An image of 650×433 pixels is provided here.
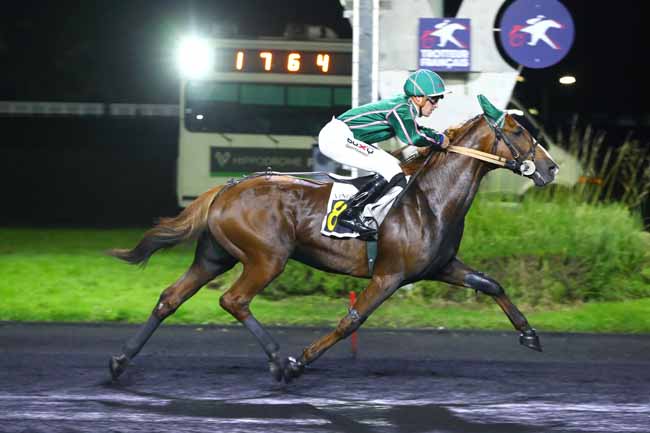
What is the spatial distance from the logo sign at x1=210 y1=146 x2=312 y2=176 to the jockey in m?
12.5

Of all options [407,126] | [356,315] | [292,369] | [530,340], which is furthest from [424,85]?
[292,369]

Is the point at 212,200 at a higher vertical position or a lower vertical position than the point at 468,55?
lower

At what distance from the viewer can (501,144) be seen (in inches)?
340

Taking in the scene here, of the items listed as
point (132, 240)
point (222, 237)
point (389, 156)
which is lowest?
point (132, 240)

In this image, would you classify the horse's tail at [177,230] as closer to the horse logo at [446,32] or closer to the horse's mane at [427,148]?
the horse's mane at [427,148]

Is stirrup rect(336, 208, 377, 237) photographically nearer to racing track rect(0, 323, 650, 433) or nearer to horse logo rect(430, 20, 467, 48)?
racing track rect(0, 323, 650, 433)

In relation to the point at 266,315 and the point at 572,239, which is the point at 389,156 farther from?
the point at 572,239

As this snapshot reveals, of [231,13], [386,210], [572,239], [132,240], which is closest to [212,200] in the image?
[386,210]

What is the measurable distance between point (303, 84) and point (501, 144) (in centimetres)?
1259

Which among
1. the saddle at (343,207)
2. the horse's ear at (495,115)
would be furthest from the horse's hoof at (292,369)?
the horse's ear at (495,115)

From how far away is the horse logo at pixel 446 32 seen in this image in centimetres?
1275

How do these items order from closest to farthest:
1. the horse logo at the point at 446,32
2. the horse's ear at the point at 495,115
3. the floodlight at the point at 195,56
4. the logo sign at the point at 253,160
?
the horse's ear at the point at 495,115 < the horse logo at the point at 446,32 < the floodlight at the point at 195,56 < the logo sign at the point at 253,160

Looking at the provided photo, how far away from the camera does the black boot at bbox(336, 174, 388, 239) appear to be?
8328mm

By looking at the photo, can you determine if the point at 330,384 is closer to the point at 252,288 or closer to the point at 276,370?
the point at 276,370
